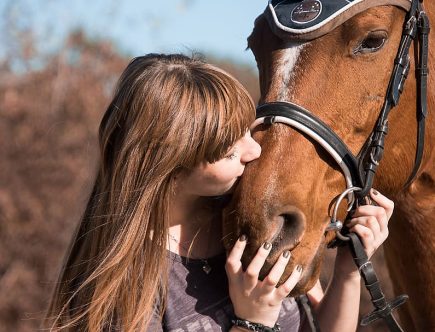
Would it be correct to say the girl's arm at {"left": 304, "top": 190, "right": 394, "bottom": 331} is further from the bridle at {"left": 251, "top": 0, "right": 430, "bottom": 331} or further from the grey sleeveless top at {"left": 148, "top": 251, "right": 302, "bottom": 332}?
the grey sleeveless top at {"left": 148, "top": 251, "right": 302, "bottom": 332}

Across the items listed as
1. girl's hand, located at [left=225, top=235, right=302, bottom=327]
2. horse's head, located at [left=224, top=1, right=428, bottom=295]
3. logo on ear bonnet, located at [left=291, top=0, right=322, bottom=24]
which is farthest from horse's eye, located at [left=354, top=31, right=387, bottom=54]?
girl's hand, located at [left=225, top=235, right=302, bottom=327]

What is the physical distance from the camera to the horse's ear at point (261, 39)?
2877mm

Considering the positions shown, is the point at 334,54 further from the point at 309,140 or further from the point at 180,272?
the point at 180,272

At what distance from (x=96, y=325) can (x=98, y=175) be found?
22.1 inches

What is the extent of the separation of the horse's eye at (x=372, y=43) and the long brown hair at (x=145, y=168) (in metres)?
0.46

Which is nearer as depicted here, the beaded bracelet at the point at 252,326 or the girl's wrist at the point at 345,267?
the beaded bracelet at the point at 252,326

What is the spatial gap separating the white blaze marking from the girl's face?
0.77ft

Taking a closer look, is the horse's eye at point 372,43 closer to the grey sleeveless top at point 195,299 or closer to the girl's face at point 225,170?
the girl's face at point 225,170

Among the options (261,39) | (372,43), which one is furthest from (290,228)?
(261,39)

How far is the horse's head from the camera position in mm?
2475

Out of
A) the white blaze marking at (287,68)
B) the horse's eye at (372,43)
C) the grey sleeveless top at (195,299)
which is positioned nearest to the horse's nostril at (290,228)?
the grey sleeveless top at (195,299)

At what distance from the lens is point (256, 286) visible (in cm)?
240

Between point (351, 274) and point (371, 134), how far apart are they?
511 mm

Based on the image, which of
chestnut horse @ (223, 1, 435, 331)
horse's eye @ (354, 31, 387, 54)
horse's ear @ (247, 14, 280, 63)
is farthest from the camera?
horse's ear @ (247, 14, 280, 63)
